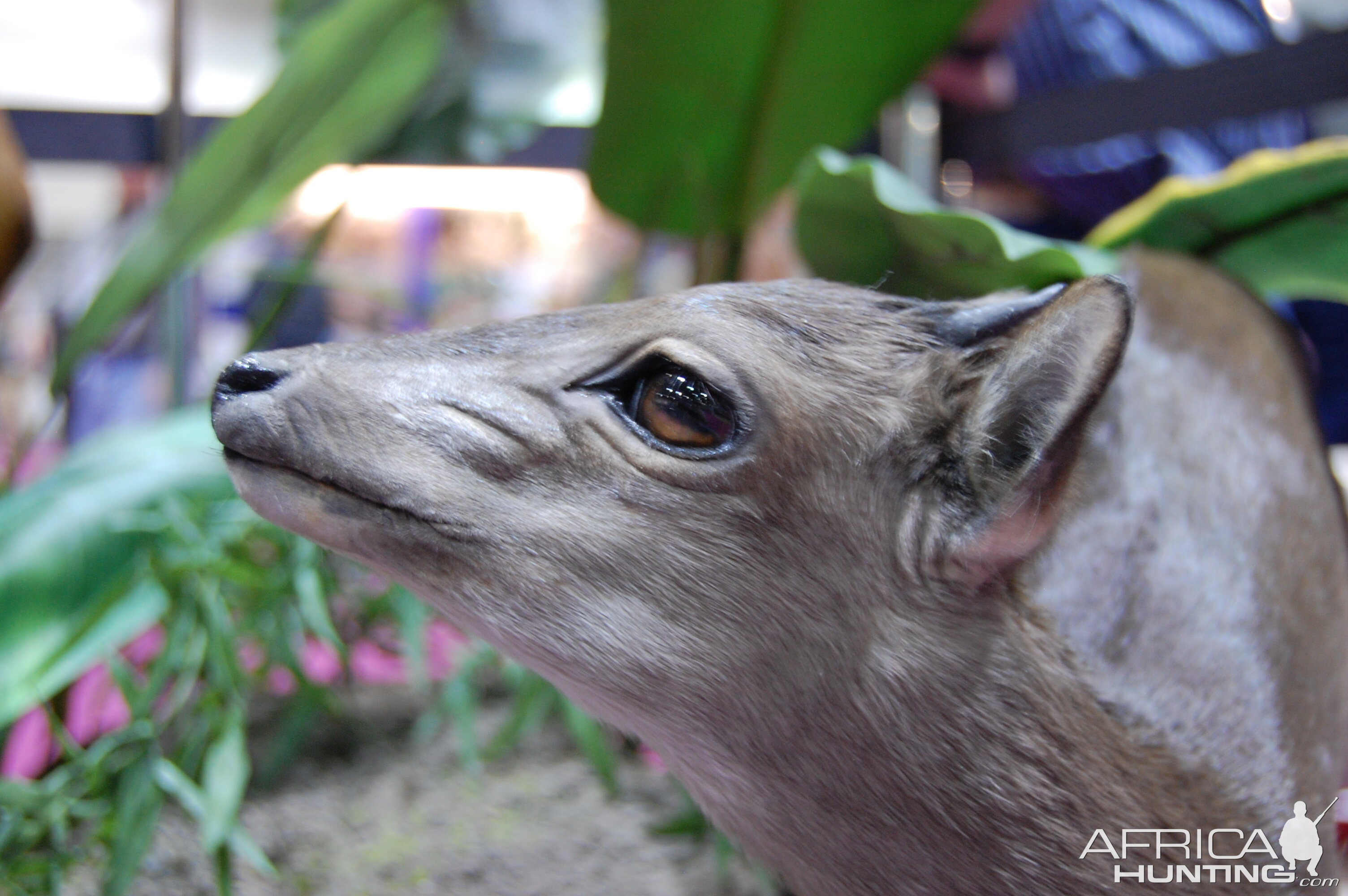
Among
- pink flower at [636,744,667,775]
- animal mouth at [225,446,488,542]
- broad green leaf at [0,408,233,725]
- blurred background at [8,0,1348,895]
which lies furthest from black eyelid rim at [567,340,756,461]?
pink flower at [636,744,667,775]

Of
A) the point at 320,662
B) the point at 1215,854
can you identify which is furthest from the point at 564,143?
the point at 1215,854

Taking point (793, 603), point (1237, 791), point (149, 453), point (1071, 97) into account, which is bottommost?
point (149, 453)

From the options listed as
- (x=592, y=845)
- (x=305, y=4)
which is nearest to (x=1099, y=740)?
(x=592, y=845)

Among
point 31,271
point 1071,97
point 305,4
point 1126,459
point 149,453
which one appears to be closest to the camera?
point 1126,459

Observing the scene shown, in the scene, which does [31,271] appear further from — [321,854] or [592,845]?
[592,845]

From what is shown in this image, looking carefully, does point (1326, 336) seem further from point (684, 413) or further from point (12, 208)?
point (12, 208)

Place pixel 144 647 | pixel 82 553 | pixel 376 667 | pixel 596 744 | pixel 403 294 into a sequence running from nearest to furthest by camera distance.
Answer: pixel 82 553 → pixel 596 744 → pixel 144 647 → pixel 376 667 → pixel 403 294

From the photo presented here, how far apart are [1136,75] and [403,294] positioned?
1198 millimetres

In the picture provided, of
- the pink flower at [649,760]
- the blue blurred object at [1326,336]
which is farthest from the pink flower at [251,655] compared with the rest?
the blue blurred object at [1326,336]

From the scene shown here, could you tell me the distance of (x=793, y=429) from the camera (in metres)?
0.53

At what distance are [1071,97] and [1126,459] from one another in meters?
0.73

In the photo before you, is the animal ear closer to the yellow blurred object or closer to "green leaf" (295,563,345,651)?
"green leaf" (295,563,345,651)

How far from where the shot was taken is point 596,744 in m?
1.00

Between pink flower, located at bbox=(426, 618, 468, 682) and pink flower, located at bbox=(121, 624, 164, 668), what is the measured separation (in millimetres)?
322
